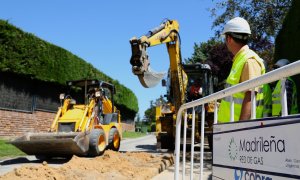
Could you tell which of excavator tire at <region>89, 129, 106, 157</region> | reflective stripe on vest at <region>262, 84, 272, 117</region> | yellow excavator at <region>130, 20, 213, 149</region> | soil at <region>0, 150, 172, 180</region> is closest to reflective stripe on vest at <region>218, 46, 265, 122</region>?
reflective stripe on vest at <region>262, 84, 272, 117</region>

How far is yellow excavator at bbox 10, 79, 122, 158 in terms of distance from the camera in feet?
34.3

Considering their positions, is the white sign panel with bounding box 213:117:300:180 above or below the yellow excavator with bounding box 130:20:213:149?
below

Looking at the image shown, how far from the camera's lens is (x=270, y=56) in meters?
18.8

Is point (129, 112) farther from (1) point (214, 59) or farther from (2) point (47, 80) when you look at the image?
(2) point (47, 80)

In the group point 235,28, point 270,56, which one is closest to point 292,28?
point 235,28

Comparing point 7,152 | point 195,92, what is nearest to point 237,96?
point 7,152

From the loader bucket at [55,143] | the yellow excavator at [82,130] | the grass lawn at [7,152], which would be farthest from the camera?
the grass lawn at [7,152]

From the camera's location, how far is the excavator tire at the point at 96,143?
10812 millimetres

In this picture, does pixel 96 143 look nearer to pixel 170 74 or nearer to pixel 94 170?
pixel 94 170

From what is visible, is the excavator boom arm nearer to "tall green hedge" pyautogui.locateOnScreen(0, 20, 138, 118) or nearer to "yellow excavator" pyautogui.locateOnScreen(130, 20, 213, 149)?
"yellow excavator" pyautogui.locateOnScreen(130, 20, 213, 149)

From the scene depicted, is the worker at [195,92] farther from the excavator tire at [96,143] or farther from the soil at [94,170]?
the soil at [94,170]

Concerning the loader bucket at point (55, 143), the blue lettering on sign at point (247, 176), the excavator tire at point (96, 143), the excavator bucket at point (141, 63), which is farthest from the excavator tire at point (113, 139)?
the blue lettering on sign at point (247, 176)

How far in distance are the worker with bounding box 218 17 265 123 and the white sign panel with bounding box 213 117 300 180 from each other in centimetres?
29

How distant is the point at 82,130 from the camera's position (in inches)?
455
